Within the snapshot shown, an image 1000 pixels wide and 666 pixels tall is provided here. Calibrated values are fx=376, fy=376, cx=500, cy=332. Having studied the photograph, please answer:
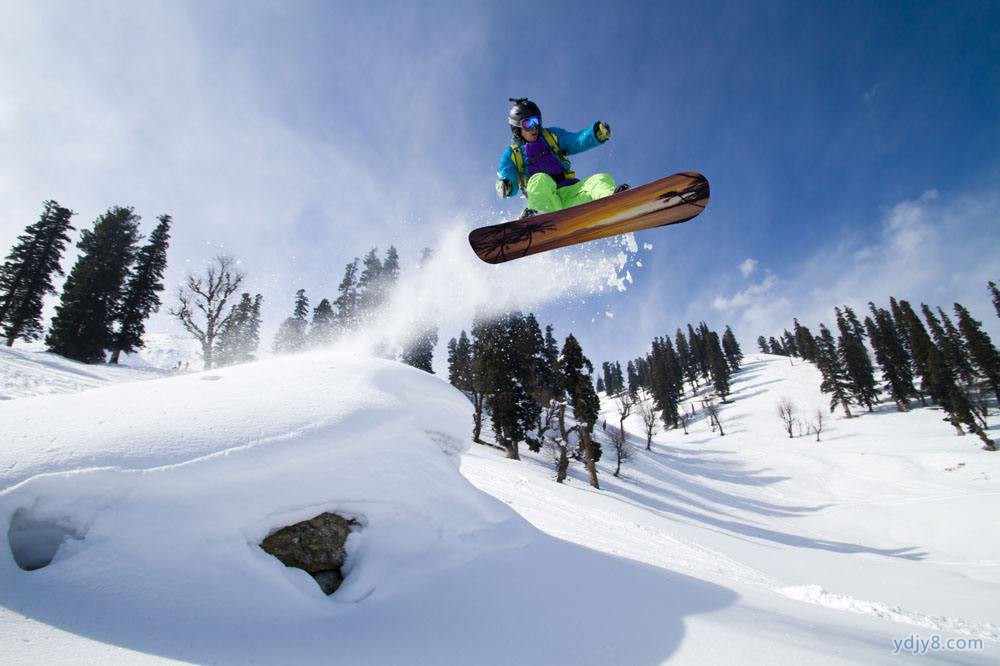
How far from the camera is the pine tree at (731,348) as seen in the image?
295 feet

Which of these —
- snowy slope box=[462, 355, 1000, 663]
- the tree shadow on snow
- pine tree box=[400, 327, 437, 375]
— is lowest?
snowy slope box=[462, 355, 1000, 663]

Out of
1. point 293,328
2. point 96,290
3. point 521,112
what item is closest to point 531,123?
point 521,112

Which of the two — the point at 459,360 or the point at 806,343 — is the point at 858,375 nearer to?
the point at 806,343

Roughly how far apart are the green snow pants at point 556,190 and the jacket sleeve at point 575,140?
0.52 metres

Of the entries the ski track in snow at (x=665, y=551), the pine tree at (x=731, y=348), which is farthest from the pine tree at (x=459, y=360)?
the pine tree at (x=731, y=348)

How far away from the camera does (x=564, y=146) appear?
6.44m

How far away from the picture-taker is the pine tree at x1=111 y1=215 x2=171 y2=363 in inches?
968

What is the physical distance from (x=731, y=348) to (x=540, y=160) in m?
103

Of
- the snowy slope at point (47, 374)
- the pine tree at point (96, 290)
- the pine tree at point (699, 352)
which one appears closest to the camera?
the snowy slope at point (47, 374)

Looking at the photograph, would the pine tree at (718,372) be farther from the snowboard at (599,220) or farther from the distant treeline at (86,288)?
the distant treeline at (86,288)

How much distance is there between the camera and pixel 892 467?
3067cm

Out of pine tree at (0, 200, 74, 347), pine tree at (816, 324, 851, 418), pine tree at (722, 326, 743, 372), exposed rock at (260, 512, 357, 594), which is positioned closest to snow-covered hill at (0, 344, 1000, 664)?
exposed rock at (260, 512, 357, 594)

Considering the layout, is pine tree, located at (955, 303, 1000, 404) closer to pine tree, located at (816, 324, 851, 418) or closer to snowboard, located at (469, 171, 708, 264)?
pine tree, located at (816, 324, 851, 418)

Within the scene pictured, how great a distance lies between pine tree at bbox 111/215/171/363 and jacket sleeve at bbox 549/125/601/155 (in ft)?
101
